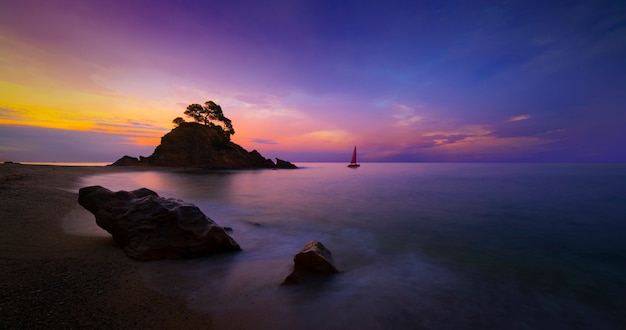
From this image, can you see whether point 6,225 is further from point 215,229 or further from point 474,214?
point 474,214

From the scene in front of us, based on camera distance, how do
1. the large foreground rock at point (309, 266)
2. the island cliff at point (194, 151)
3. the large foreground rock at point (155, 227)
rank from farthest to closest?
1. the island cliff at point (194, 151)
2. the large foreground rock at point (155, 227)
3. the large foreground rock at point (309, 266)

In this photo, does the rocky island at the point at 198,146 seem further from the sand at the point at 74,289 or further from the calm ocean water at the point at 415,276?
the sand at the point at 74,289

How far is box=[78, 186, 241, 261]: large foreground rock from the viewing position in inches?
252

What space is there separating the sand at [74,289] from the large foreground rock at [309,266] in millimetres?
2013

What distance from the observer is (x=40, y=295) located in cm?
396

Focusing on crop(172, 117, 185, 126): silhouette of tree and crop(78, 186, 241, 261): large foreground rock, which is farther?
crop(172, 117, 185, 126): silhouette of tree

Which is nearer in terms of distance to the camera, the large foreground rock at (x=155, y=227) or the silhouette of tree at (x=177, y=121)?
the large foreground rock at (x=155, y=227)

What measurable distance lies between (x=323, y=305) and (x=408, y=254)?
187 inches

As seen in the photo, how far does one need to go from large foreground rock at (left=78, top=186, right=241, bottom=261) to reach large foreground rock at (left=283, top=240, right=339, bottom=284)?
8.80ft

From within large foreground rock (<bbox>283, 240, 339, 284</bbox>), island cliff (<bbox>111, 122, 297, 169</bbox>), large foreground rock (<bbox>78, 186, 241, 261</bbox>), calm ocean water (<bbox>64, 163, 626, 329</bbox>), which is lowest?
calm ocean water (<bbox>64, 163, 626, 329</bbox>)

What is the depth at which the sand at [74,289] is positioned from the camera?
3580 millimetres

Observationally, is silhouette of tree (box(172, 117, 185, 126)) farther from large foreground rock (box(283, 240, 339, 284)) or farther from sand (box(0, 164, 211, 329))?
large foreground rock (box(283, 240, 339, 284))

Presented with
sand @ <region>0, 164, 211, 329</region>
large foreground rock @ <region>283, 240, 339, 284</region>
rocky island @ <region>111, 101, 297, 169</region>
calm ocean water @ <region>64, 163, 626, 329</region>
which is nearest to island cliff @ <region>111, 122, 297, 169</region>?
rocky island @ <region>111, 101, 297, 169</region>

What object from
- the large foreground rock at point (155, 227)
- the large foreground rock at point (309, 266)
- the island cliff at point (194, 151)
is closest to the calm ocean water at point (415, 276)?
the large foreground rock at point (309, 266)
